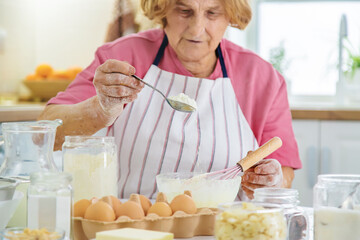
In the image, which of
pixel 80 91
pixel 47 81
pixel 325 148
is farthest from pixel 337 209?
pixel 47 81

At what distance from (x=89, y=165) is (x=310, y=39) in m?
2.56

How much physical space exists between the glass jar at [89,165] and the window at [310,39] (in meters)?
2.39

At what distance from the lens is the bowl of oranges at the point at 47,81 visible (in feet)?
9.87

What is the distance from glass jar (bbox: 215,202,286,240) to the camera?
0.76 m

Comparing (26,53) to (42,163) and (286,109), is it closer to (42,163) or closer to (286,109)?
(286,109)

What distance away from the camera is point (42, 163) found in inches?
37.8

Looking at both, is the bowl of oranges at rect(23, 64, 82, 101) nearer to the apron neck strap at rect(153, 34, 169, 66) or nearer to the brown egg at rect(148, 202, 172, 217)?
the apron neck strap at rect(153, 34, 169, 66)

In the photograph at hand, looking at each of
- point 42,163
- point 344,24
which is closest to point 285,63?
point 344,24

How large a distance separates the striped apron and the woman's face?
0.36ft

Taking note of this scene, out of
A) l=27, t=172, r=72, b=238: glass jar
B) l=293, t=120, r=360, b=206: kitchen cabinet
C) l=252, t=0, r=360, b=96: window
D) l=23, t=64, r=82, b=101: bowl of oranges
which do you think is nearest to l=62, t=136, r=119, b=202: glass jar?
l=27, t=172, r=72, b=238: glass jar

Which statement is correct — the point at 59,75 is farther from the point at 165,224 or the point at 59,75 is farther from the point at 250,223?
the point at 250,223

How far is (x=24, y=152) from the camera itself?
0.95 metres

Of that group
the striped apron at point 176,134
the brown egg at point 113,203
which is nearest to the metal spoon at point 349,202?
the brown egg at point 113,203

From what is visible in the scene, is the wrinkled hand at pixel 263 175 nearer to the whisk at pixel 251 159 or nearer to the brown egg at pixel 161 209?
the whisk at pixel 251 159
